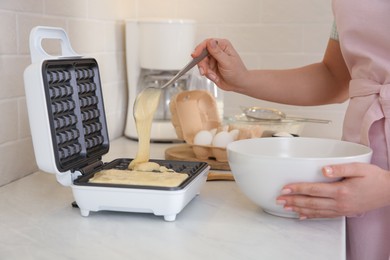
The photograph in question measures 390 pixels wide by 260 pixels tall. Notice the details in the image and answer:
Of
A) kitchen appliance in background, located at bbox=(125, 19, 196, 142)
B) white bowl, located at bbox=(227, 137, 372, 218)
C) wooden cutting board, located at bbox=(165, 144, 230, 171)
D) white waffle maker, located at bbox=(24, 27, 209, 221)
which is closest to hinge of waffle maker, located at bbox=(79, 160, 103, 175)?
white waffle maker, located at bbox=(24, 27, 209, 221)

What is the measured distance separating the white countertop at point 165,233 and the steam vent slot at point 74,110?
11cm

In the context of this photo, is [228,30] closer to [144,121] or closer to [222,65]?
[222,65]

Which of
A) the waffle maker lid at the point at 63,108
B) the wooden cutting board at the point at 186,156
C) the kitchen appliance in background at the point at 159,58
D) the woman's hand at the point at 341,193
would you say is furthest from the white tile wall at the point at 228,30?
the woman's hand at the point at 341,193

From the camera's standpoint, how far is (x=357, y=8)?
113cm

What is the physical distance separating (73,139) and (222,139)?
49cm

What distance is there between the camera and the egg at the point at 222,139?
1.44m

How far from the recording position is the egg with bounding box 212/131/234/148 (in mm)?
1440

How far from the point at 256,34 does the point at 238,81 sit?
643 millimetres

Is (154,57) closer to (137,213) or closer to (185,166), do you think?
(185,166)

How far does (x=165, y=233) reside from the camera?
92cm

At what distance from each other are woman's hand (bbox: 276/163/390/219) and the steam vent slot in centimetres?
37

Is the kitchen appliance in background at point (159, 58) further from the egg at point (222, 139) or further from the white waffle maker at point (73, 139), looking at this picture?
the white waffle maker at point (73, 139)

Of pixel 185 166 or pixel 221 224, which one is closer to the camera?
pixel 221 224

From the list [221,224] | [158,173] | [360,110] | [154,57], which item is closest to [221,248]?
[221,224]
